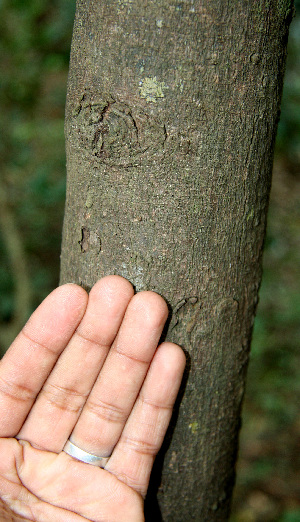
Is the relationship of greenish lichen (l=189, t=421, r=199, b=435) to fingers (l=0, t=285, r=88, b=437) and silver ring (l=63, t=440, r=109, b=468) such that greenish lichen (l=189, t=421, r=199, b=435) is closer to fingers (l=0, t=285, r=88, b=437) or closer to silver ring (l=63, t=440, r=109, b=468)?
silver ring (l=63, t=440, r=109, b=468)

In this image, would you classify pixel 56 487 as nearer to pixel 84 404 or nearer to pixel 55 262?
pixel 84 404

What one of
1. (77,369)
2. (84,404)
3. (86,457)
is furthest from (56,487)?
(77,369)

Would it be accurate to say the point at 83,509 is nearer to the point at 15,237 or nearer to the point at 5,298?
the point at 15,237

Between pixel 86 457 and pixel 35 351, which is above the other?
pixel 35 351

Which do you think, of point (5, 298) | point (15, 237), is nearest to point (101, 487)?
point (15, 237)

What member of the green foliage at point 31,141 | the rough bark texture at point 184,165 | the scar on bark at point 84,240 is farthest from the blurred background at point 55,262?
the scar on bark at point 84,240
